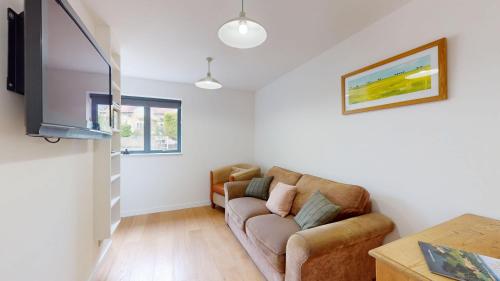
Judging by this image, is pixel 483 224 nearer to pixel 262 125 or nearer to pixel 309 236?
pixel 309 236

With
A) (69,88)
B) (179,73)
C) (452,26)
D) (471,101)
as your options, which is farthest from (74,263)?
(452,26)

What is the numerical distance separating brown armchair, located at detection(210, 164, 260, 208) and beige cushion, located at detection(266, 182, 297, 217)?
3.38 feet

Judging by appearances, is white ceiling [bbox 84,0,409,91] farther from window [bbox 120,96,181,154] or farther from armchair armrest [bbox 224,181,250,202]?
armchair armrest [bbox 224,181,250,202]

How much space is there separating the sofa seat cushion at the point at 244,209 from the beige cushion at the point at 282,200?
0.12 metres

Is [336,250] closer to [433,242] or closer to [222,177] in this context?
[433,242]

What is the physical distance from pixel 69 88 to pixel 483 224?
245 centimetres

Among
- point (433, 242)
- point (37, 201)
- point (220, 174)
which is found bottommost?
point (220, 174)

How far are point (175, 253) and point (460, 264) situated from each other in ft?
7.91

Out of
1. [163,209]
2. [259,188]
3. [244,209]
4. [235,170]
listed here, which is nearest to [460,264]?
[244,209]

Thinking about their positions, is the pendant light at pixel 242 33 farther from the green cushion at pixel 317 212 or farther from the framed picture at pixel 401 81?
the green cushion at pixel 317 212

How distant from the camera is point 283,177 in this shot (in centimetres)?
282

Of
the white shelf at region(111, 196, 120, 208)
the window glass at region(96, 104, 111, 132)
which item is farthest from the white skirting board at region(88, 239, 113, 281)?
the window glass at region(96, 104, 111, 132)

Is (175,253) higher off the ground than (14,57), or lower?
lower

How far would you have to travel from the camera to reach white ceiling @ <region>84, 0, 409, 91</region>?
1.58 meters
